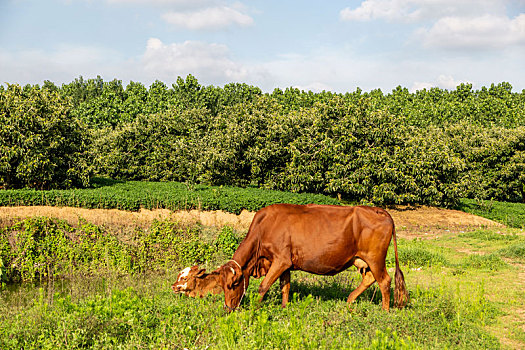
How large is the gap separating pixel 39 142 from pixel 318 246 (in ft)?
63.6

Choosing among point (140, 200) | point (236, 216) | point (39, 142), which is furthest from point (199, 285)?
point (39, 142)

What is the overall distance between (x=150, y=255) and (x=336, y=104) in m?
16.6

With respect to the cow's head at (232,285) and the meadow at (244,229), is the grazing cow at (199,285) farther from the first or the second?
the cow's head at (232,285)

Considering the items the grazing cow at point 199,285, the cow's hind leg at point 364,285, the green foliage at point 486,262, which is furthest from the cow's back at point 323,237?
the green foliage at point 486,262

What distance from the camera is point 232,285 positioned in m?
6.80

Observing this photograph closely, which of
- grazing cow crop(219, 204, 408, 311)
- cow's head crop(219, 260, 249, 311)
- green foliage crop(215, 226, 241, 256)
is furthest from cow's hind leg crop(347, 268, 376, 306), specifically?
green foliage crop(215, 226, 241, 256)

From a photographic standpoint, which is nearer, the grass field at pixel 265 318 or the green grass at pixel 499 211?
the grass field at pixel 265 318

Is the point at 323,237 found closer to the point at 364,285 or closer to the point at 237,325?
the point at 364,285

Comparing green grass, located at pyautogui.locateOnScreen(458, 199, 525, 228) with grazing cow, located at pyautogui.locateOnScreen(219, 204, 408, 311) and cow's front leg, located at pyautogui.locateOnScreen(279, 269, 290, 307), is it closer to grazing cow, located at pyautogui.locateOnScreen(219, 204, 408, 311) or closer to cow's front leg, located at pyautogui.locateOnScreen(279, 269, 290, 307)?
grazing cow, located at pyautogui.locateOnScreen(219, 204, 408, 311)

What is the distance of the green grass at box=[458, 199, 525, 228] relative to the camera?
74.9 ft

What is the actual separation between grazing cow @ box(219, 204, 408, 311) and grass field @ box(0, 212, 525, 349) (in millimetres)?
460

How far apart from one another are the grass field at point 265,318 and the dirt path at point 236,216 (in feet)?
18.7

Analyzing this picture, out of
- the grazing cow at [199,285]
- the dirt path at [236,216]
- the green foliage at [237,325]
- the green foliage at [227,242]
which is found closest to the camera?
the green foliage at [237,325]

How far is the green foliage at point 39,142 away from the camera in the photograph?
21078 millimetres
